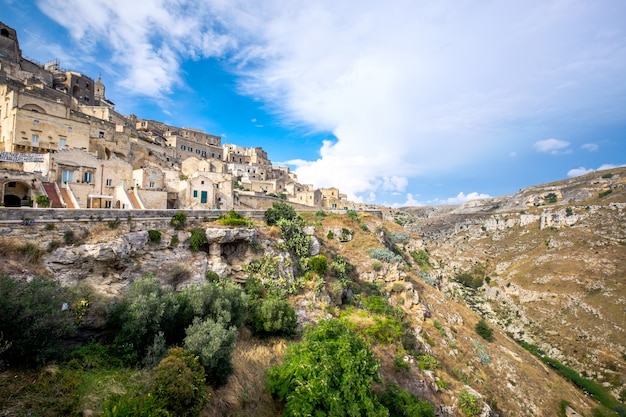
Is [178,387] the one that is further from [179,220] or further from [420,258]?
[420,258]

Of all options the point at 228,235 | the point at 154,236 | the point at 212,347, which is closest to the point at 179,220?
the point at 154,236

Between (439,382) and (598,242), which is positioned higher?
(598,242)

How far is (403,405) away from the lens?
11.4 m

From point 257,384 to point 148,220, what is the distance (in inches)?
479

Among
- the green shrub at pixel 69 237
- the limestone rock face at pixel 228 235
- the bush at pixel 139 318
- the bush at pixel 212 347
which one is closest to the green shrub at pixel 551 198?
the limestone rock face at pixel 228 235

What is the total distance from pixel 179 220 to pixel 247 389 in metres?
12.3

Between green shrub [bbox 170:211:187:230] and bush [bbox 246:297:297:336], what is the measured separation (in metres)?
7.61

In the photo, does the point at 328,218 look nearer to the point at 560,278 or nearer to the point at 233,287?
the point at 233,287

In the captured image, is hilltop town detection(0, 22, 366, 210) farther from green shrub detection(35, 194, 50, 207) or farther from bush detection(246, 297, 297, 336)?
bush detection(246, 297, 297, 336)

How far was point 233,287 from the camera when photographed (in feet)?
45.4

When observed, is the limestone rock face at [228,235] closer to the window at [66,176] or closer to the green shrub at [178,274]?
the green shrub at [178,274]

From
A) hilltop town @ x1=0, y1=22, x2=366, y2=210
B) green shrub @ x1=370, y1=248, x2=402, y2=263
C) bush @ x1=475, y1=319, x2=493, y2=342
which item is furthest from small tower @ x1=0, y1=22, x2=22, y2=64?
bush @ x1=475, y1=319, x2=493, y2=342

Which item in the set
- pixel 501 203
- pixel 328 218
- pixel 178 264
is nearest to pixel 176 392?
pixel 178 264

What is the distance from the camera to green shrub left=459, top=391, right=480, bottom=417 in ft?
51.8
